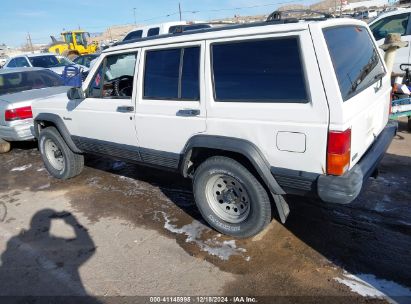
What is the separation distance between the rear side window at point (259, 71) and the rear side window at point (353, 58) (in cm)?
29

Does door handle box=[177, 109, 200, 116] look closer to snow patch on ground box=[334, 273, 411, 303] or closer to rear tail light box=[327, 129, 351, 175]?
rear tail light box=[327, 129, 351, 175]

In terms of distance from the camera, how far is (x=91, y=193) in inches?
197

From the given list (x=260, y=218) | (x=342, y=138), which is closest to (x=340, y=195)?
(x=342, y=138)

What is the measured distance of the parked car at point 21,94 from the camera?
6.31 metres

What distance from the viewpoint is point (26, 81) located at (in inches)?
299

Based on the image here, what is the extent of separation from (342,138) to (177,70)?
5.80ft

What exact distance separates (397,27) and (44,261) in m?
9.37

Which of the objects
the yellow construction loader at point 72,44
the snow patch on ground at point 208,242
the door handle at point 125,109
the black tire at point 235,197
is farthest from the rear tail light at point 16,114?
the yellow construction loader at point 72,44

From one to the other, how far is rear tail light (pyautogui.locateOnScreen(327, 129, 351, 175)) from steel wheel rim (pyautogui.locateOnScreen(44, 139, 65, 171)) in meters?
4.20

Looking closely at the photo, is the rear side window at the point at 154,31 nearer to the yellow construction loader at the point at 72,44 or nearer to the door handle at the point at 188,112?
the door handle at the point at 188,112

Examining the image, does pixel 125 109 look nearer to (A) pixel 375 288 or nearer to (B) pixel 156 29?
(A) pixel 375 288

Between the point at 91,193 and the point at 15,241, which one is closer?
the point at 15,241

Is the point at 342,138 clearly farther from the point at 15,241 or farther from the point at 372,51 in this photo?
the point at 15,241

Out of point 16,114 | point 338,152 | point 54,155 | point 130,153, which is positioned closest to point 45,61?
point 16,114
